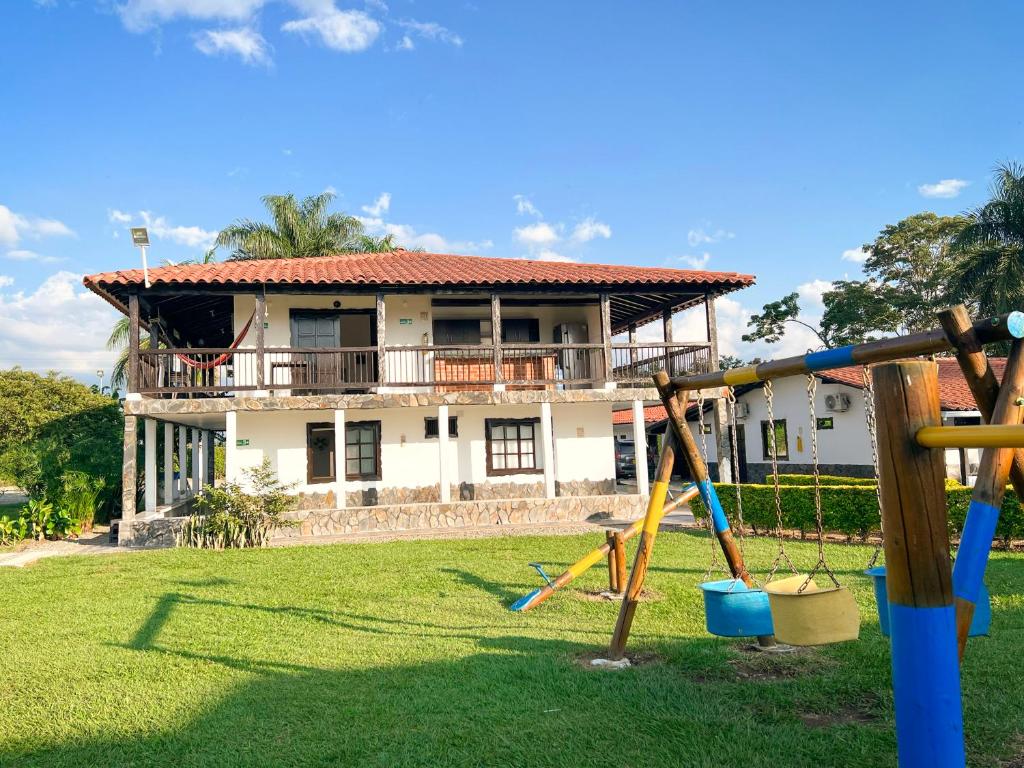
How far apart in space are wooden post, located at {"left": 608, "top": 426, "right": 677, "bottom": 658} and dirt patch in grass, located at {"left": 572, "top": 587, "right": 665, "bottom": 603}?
175cm

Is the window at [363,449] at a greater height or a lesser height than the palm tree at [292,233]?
lesser

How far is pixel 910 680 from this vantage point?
2500mm

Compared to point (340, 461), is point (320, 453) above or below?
above

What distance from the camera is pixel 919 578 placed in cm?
249

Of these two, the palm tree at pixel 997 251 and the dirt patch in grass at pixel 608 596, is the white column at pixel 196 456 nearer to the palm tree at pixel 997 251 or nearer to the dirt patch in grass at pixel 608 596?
the dirt patch in grass at pixel 608 596

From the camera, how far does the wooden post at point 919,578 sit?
2.46m

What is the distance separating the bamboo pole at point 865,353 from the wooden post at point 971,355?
0.06m

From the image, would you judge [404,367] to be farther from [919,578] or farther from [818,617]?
[919,578]

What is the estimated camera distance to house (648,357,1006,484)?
56.1ft

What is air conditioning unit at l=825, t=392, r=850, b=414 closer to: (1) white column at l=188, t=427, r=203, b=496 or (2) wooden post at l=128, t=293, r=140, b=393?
(2) wooden post at l=128, t=293, r=140, b=393

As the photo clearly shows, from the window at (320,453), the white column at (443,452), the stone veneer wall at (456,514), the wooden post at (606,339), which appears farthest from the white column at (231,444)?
the wooden post at (606,339)

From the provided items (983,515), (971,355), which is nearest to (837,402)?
(971,355)

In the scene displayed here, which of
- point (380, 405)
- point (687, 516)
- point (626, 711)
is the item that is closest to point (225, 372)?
point (380, 405)

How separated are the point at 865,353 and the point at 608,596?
14.1ft
